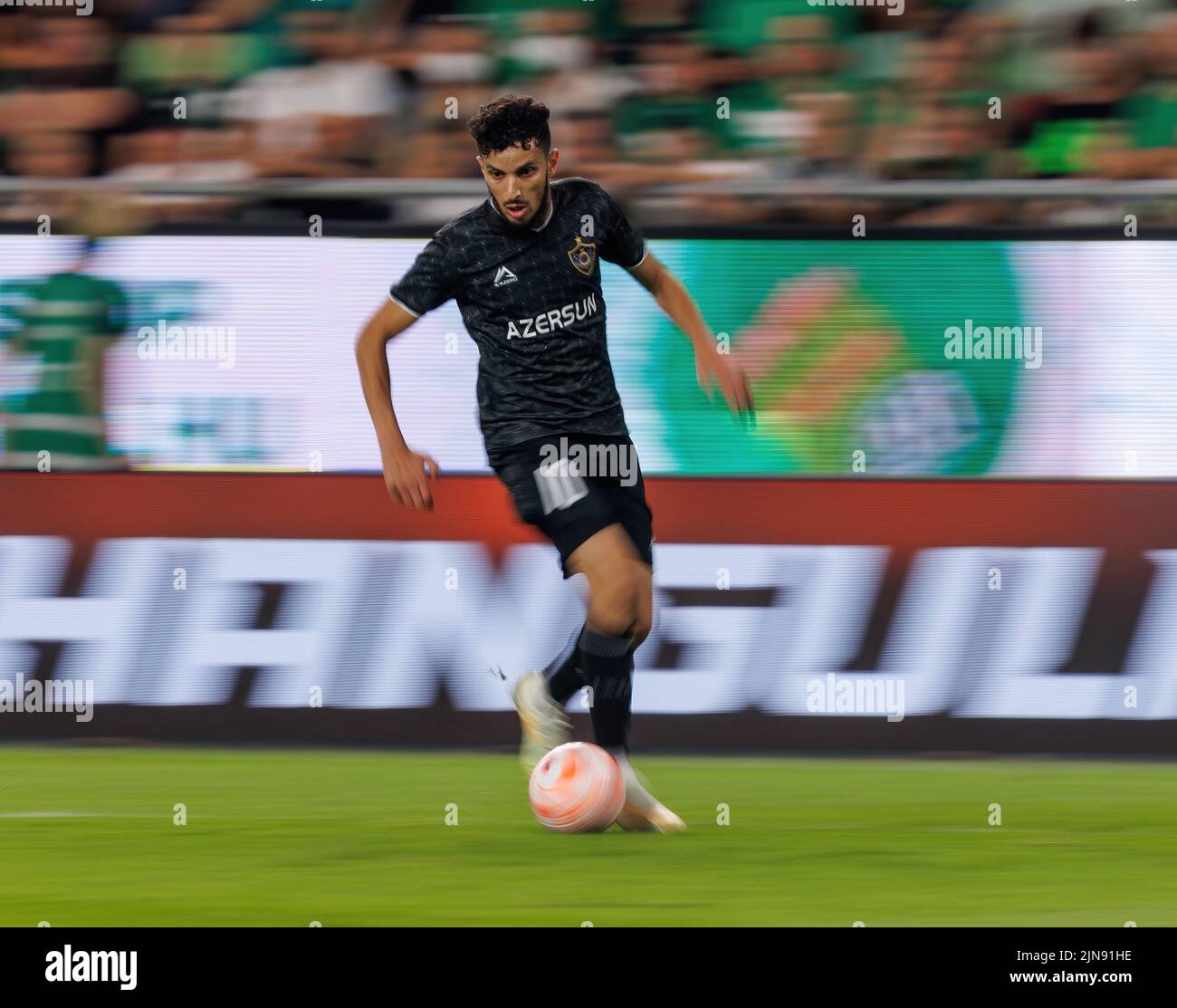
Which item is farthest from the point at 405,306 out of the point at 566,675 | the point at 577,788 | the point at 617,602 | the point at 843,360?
the point at 843,360

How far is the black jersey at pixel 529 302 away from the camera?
19.0 ft

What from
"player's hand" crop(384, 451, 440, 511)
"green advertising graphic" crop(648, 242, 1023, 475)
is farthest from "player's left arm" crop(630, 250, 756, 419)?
"green advertising graphic" crop(648, 242, 1023, 475)

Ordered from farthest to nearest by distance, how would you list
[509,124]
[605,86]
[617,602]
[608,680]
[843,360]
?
[605,86], [843,360], [608,680], [617,602], [509,124]

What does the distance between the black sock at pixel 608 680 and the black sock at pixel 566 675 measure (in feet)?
0.59

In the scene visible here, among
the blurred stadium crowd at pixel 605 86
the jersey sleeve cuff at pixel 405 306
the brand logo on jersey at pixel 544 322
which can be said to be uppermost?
the blurred stadium crowd at pixel 605 86

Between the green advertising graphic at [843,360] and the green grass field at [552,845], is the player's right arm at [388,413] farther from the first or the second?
the green advertising graphic at [843,360]

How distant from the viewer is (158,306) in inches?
313

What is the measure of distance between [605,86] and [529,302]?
10.4 ft

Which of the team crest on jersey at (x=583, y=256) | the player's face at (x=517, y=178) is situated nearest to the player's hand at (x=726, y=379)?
the team crest on jersey at (x=583, y=256)

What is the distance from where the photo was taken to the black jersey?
5777 mm

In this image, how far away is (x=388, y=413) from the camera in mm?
5676

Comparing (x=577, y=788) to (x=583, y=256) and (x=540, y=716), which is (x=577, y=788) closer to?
(x=540, y=716)

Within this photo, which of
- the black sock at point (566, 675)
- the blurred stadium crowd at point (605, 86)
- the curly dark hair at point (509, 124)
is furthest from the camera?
→ the blurred stadium crowd at point (605, 86)

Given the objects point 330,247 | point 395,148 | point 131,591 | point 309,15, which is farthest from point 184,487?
point 309,15
